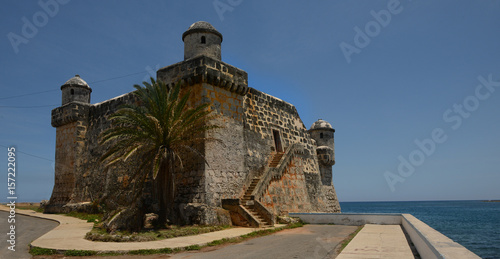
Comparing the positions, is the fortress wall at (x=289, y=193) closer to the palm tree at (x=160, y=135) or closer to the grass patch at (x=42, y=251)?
the palm tree at (x=160, y=135)

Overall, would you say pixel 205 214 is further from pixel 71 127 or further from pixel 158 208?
pixel 71 127

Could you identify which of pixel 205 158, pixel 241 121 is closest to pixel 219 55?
pixel 241 121

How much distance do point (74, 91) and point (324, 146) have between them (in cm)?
1757

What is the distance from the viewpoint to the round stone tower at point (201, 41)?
650 inches

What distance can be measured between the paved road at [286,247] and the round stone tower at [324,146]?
13.3 meters

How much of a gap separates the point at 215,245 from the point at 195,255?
5.17ft

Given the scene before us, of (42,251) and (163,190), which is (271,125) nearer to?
(163,190)

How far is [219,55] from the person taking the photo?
16.9 meters

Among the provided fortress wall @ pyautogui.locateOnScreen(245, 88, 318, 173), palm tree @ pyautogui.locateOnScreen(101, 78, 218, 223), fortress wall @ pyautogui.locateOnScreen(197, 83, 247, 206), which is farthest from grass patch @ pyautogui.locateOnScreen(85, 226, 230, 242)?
fortress wall @ pyautogui.locateOnScreen(245, 88, 318, 173)

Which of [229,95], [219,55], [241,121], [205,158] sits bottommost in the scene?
[205,158]

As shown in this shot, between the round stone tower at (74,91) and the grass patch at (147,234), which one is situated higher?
the round stone tower at (74,91)

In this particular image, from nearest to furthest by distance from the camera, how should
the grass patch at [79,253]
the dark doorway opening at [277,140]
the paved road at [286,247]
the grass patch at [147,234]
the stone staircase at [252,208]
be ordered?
the paved road at [286,247], the grass patch at [79,253], the grass patch at [147,234], the stone staircase at [252,208], the dark doorway opening at [277,140]

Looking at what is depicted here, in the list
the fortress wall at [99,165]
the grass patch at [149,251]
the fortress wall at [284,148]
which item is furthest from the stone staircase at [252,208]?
the fortress wall at [99,165]

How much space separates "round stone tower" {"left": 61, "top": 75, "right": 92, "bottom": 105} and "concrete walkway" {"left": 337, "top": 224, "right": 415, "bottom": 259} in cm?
1943
